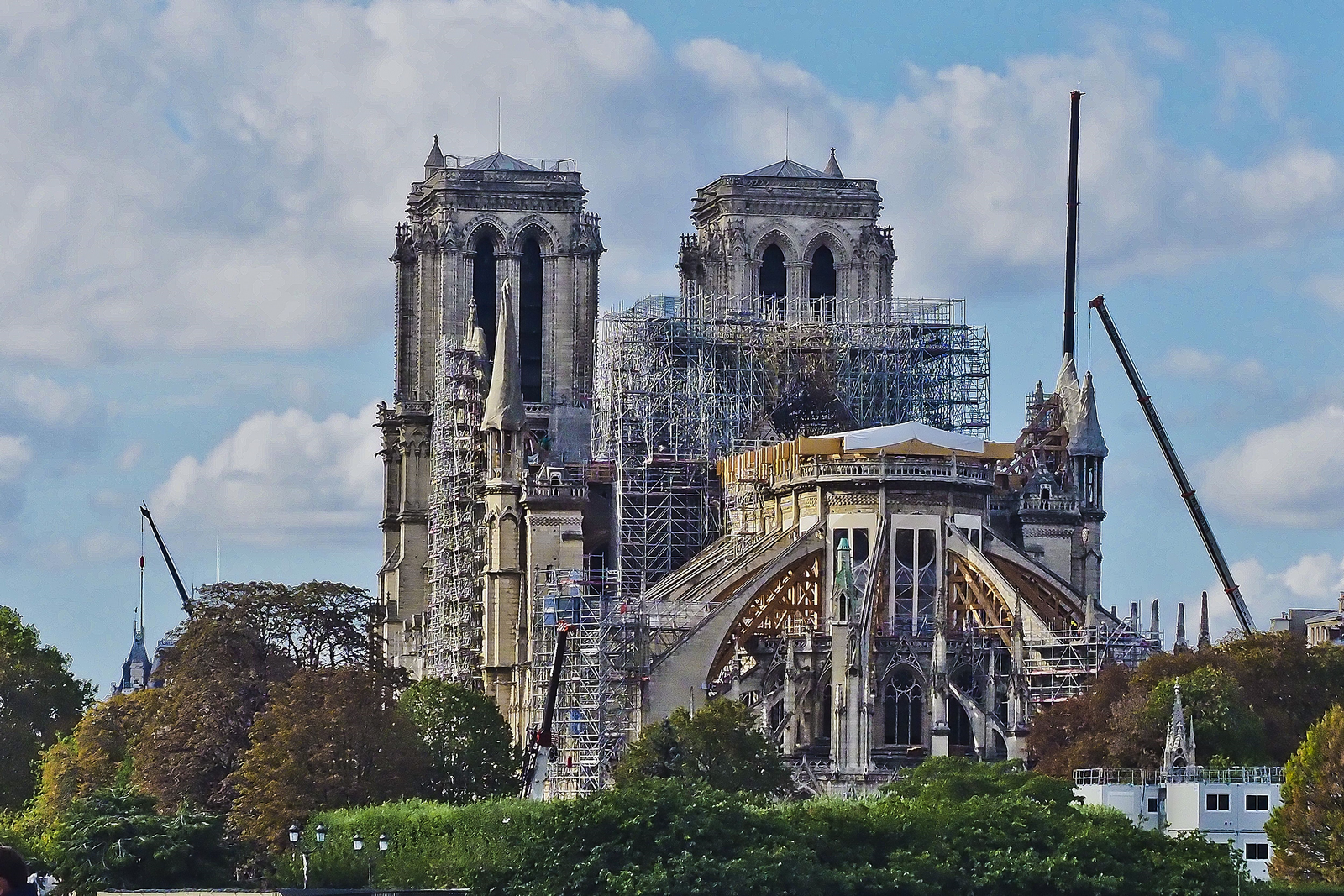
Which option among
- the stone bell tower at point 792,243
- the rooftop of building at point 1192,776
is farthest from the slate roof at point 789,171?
the rooftop of building at point 1192,776

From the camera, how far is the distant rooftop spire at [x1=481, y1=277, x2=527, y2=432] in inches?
5295

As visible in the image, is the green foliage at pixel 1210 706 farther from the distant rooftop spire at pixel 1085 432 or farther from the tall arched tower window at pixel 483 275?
the tall arched tower window at pixel 483 275

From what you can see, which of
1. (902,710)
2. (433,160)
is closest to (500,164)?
(433,160)

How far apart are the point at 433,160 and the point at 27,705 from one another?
98.6ft

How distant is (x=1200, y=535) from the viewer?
462 ft

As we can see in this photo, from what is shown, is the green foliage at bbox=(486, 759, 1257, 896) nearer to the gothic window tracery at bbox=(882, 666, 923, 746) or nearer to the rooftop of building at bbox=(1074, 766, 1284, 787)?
the rooftop of building at bbox=(1074, 766, 1284, 787)

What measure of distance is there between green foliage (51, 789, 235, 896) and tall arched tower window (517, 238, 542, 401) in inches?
2139

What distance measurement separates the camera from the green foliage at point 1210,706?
336ft

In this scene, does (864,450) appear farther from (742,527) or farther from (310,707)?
(310,707)

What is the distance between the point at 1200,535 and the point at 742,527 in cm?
2094

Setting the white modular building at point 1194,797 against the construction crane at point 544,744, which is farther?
the construction crane at point 544,744

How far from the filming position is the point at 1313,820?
93.7 metres

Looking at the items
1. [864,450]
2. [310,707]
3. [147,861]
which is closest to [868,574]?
[864,450]

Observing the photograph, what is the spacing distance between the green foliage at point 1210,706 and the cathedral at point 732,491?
5.29 metres
